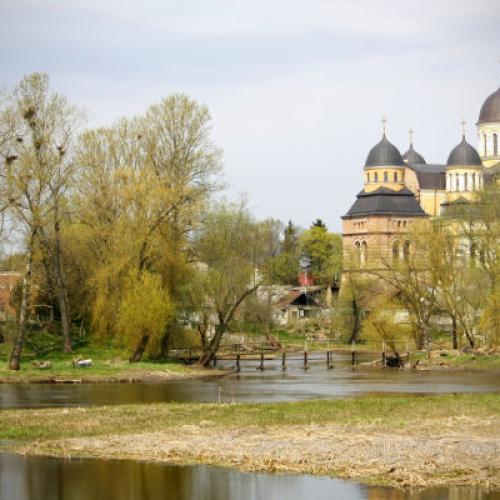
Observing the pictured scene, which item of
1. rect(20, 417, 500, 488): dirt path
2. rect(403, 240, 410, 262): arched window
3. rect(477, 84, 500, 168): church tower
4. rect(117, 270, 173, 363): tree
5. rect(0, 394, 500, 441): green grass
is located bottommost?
rect(20, 417, 500, 488): dirt path

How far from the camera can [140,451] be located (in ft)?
84.3

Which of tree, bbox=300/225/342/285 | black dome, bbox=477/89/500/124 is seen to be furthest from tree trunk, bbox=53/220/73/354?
black dome, bbox=477/89/500/124

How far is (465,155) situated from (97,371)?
67146 mm

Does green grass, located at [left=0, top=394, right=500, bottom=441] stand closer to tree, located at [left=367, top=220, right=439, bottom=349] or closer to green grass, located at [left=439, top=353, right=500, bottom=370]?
green grass, located at [left=439, top=353, right=500, bottom=370]

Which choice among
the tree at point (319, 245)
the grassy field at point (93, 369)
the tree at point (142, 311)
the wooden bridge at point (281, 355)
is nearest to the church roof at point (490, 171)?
the tree at point (319, 245)

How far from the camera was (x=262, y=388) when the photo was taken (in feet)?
141

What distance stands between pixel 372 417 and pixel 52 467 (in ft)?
29.7

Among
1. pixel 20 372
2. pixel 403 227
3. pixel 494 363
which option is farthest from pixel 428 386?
pixel 403 227

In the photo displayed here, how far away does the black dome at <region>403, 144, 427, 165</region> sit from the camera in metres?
122

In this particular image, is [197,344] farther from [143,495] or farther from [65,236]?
[143,495]

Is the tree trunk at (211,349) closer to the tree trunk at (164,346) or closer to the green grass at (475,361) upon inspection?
the tree trunk at (164,346)

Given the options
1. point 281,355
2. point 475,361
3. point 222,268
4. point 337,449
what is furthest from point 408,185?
point 337,449

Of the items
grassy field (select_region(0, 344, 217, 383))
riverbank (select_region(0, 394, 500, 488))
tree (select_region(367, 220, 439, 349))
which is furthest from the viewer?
tree (select_region(367, 220, 439, 349))

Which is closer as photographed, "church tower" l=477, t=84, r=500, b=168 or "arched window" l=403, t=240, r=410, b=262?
"arched window" l=403, t=240, r=410, b=262
